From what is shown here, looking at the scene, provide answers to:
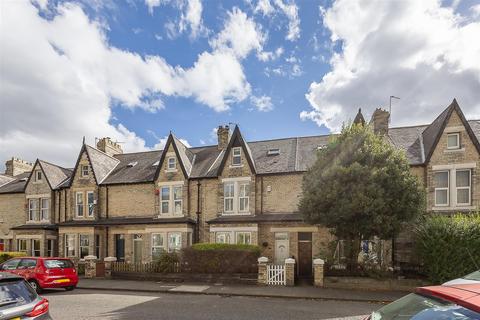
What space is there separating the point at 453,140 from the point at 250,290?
44.5 feet

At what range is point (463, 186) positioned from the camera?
56.6 ft

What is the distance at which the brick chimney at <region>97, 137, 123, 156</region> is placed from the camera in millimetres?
27500

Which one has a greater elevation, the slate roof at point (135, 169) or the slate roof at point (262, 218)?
the slate roof at point (135, 169)

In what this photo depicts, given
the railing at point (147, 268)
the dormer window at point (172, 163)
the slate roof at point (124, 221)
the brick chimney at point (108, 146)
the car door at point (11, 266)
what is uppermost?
the brick chimney at point (108, 146)

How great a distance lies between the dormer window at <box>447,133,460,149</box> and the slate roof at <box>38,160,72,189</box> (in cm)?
2641

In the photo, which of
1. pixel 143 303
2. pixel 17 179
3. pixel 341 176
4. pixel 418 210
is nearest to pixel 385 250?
pixel 418 210

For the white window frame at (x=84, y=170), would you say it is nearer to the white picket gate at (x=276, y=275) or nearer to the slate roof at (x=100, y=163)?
the slate roof at (x=100, y=163)

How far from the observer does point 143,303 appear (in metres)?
11.5

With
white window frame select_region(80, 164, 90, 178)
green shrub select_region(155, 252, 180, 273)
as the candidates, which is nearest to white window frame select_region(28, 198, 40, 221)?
white window frame select_region(80, 164, 90, 178)

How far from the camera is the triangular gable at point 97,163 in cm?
2395

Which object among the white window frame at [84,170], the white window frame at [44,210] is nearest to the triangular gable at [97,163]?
the white window frame at [84,170]

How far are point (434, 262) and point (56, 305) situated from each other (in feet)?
46.1

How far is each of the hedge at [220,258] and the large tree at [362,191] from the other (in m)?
3.83

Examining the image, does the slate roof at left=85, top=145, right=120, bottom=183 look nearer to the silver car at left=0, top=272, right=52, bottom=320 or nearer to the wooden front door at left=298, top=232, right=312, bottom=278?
the wooden front door at left=298, top=232, right=312, bottom=278
